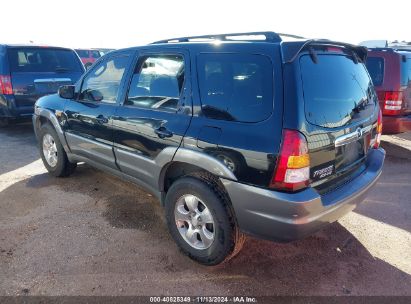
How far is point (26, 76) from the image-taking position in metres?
6.72

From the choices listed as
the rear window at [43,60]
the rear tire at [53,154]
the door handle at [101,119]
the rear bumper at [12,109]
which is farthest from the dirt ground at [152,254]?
the rear window at [43,60]

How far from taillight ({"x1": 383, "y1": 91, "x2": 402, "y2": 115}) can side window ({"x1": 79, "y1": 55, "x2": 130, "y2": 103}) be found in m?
4.20

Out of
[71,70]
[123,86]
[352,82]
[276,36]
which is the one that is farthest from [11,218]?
[71,70]

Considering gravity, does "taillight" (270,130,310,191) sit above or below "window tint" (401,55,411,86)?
below

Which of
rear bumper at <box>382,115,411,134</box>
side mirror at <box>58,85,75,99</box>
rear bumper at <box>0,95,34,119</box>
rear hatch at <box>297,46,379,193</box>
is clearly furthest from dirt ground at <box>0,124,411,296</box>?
rear bumper at <box>0,95,34,119</box>

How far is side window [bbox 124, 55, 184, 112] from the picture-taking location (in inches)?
115

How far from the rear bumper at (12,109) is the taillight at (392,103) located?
650 centimetres

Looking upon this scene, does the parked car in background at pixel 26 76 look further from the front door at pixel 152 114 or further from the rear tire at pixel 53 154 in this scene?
the front door at pixel 152 114

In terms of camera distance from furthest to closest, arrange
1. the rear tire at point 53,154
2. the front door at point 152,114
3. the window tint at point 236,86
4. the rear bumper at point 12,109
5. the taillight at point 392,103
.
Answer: the rear bumper at point 12,109
the taillight at point 392,103
the rear tire at point 53,154
the front door at point 152,114
the window tint at point 236,86

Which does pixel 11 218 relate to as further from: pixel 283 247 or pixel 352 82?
pixel 352 82

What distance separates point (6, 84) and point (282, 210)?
632cm

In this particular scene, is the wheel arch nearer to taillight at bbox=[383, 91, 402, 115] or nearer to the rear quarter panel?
the rear quarter panel

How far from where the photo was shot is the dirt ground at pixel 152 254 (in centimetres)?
→ 262

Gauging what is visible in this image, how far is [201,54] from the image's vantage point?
2758 mm
